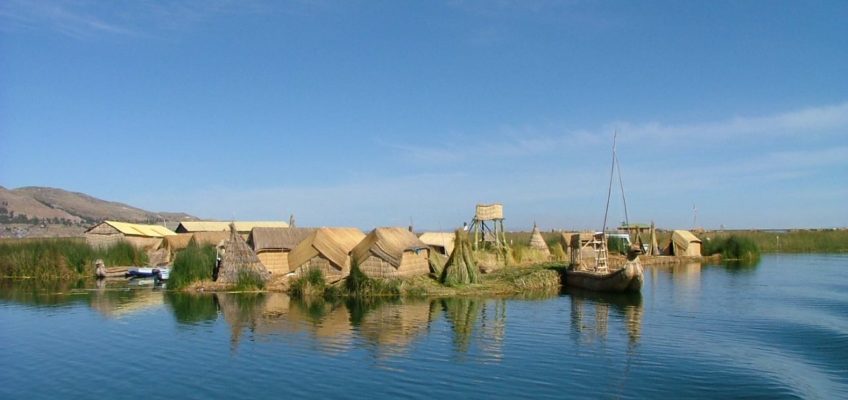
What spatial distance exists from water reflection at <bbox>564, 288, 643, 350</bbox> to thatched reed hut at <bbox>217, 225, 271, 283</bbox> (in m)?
13.8

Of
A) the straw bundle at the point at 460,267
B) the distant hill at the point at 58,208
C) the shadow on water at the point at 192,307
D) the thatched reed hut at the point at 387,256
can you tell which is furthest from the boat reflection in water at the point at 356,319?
the distant hill at the point at 58,208

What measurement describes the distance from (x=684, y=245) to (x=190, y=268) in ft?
135

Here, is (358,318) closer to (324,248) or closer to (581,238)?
(324,248)

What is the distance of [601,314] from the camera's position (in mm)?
23516

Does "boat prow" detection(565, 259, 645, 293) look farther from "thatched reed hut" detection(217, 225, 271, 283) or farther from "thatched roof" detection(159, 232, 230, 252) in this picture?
"thatched roof" detection(159, 232, 230, 252)

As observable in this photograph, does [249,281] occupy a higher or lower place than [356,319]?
higher

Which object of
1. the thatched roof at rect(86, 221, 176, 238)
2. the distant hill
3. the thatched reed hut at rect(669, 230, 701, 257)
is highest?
the distant hill

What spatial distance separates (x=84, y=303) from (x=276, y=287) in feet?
24.8

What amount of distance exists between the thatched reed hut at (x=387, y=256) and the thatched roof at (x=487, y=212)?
11171mm

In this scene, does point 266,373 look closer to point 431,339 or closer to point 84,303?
point 431,339

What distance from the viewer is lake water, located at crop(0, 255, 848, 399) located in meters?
13.5

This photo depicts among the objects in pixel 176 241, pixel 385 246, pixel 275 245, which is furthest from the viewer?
pixel 176 241

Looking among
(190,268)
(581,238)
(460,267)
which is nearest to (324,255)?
(190,268)

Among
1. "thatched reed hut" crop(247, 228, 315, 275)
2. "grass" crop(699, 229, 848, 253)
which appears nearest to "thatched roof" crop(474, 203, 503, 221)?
"thatched reed hut" crop(247, 228, 315, 275)
